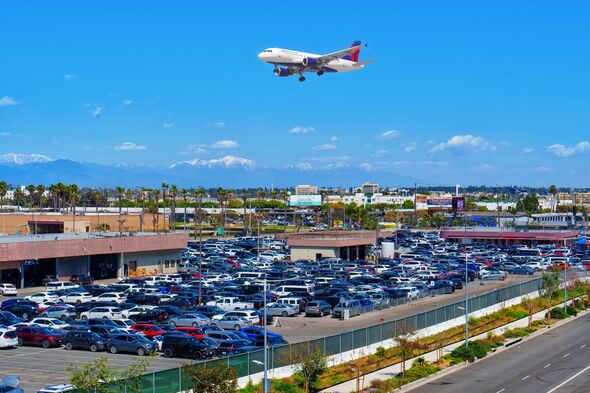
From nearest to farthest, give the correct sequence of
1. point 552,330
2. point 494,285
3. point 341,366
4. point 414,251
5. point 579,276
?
point 341,366 < point 552,330 < point 494,285 < point 579,276 < point 414,251

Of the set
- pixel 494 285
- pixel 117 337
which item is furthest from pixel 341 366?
pixel 494 285

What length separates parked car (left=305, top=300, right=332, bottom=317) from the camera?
57.3 meters

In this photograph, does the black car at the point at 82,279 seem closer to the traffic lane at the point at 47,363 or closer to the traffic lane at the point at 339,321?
the traffic lane at the point at 339,321

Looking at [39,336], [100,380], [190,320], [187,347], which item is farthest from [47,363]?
[100,380]

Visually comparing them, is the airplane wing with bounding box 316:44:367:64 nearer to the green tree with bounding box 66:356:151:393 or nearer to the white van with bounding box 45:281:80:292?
the white van with bounding box 45:281:80:292

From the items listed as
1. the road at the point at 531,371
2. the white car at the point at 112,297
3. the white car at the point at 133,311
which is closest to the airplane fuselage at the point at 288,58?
the white car at the point at 112,297

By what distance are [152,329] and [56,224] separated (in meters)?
63.1

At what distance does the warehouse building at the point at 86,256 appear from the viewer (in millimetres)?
73500

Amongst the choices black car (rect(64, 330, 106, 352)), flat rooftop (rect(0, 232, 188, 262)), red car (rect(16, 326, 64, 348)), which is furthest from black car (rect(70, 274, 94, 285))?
black car (rect(64, 330, 106, 352))

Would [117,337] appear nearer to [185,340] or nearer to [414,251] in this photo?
[185,340]

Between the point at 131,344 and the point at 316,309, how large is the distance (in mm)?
19288

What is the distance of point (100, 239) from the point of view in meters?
80.8

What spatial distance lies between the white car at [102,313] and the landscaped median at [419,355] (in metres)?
19.5

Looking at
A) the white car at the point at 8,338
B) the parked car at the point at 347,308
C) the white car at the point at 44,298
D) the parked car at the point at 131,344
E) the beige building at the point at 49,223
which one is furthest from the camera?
the beige building at the point at 49,223
